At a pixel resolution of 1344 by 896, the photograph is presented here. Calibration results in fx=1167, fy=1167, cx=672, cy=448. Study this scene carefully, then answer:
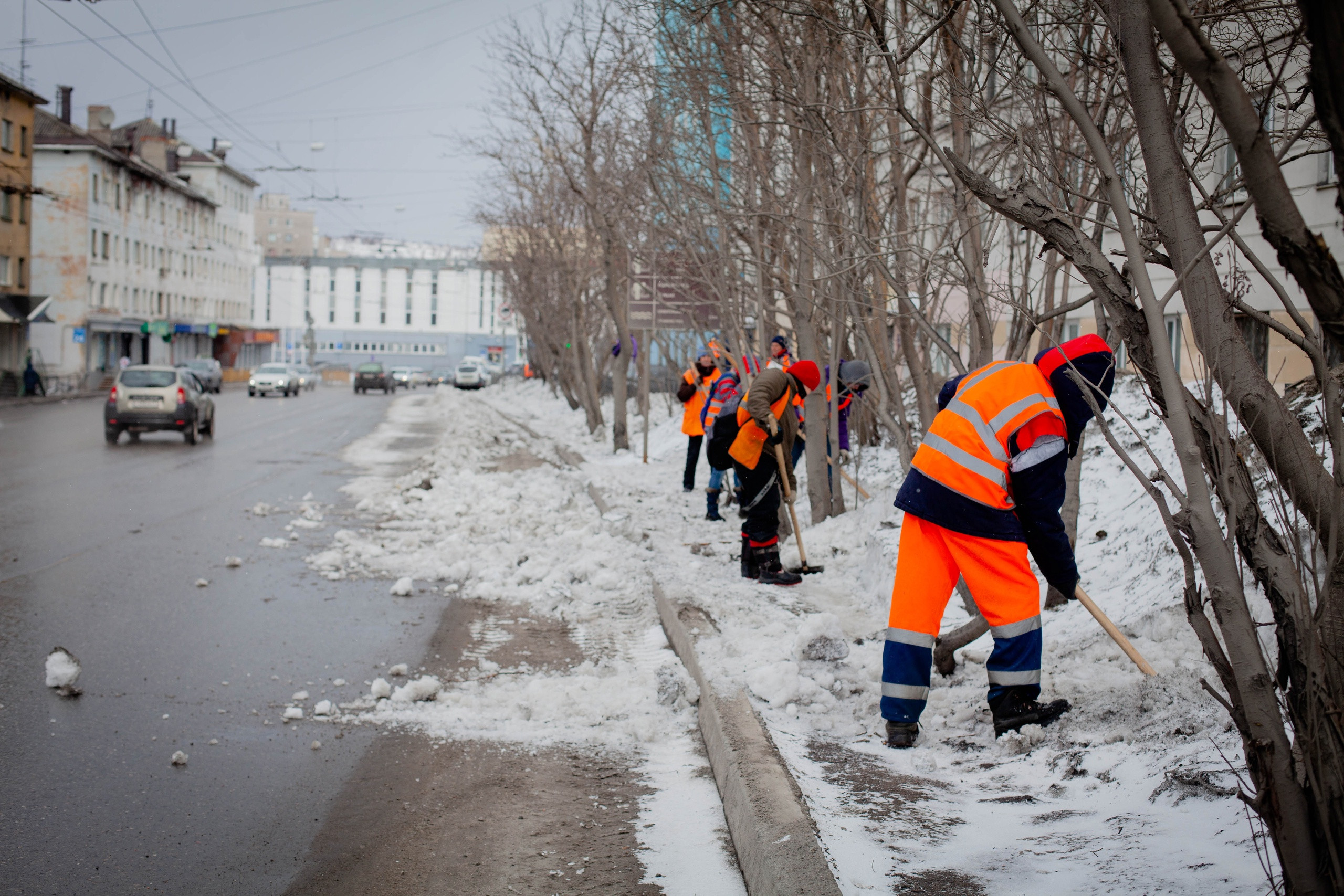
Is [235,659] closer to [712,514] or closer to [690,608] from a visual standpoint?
[690,608]

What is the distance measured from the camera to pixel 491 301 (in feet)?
376

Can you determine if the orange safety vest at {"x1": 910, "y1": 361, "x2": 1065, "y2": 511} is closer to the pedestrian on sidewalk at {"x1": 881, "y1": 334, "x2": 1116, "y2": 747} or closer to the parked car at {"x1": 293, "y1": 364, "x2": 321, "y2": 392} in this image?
the pedestrian on sidewalk at {"x1": 881, "y1": 334, "x2": 1116, "y2": 747}

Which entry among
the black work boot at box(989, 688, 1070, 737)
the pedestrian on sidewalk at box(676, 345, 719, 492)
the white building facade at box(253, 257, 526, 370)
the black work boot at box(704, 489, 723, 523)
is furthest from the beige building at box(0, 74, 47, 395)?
the white building facade at box(253, 257, 526, 370)

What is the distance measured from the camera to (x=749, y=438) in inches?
336

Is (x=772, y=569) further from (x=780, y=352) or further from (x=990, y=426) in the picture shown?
(x=990, y=426)

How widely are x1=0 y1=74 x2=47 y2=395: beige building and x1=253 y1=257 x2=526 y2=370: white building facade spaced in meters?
64.0

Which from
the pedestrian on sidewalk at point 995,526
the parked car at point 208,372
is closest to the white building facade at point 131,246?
the parked car at point 208,372

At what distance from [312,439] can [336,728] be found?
20.2 meters

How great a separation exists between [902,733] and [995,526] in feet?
3.10

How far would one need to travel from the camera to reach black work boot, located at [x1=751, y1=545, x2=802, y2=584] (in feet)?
27.2

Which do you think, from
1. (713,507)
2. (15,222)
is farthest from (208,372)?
(713,507)

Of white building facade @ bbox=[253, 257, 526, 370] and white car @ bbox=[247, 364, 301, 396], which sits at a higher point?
white building facade @ bbox=[253, 257, 526, 370]

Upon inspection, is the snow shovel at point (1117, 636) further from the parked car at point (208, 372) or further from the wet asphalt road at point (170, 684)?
the parked car at point (208, 372)

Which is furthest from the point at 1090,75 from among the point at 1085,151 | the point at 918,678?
the point at 918,678
